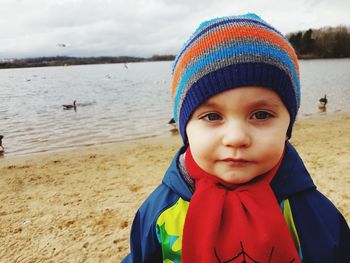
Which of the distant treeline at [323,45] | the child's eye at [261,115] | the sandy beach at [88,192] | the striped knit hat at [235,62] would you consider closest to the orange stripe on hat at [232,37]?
the striped knit hat at [235,62]

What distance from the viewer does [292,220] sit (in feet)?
5.19

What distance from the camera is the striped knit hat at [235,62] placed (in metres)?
1.46

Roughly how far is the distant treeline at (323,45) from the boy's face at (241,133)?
302 ft

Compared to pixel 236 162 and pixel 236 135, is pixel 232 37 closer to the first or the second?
pixel 236 135

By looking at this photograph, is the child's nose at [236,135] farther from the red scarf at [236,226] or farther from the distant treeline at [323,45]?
the distant treeline at [323,45]

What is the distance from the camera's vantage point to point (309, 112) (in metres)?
18.0

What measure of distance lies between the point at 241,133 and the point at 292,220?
1.86 feet

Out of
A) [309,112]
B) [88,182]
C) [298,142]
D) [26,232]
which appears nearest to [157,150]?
[88,182]

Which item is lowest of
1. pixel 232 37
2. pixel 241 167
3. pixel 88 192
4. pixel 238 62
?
pixel 88 192

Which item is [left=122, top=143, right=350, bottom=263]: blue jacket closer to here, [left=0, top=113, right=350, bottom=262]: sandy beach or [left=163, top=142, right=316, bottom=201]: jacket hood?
[left=163, top=142, right=316, bottom=201]: jacket hood

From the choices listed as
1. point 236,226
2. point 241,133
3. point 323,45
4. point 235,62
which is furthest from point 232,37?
point 323,45

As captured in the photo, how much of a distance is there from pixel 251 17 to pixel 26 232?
456 centimetres

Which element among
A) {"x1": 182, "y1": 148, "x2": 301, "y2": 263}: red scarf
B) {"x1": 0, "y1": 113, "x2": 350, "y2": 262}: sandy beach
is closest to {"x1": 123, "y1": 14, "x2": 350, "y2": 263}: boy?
{"x1": 182, "y1": 148, "x2": 301, "y2": 263}: red scarf

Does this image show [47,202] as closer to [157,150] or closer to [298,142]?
[157,150]
